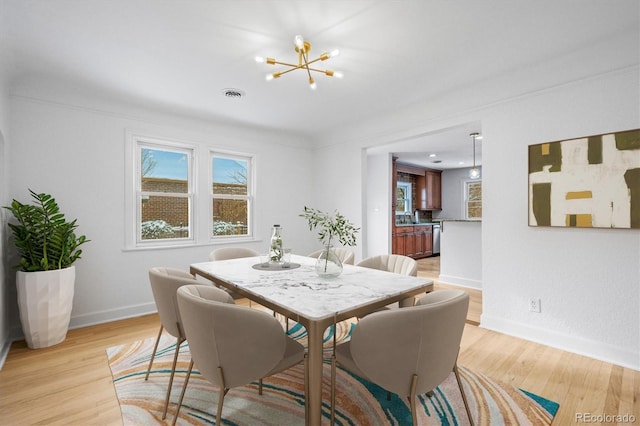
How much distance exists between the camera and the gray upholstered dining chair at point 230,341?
135 centimetres

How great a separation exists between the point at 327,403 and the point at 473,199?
7.52 meters

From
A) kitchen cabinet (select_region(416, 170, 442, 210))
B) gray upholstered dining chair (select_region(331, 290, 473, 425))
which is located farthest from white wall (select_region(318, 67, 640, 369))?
kitchen cabinet (select_region(416, 170, 442, 210))

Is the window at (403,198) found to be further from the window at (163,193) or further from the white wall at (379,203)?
the window at (163,193)

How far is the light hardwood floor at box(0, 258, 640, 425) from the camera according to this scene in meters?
1.84

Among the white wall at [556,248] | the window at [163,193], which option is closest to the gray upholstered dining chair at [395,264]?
the white wall at [556,248]

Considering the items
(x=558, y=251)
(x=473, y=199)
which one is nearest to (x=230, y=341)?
(x=558, y=251)

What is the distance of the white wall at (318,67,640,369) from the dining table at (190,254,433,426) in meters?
1.55

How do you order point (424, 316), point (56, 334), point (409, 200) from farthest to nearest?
point (409, 200), point (56, 334), point (424, 316)

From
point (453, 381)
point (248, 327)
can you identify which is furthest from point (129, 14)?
point (453, 381)

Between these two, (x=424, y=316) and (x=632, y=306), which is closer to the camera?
(x=424, y=316)

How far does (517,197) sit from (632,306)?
1153 mm

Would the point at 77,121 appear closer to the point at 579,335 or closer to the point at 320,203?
the point at 320,203

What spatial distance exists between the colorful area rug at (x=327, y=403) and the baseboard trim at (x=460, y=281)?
9.17 feet

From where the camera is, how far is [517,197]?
9.52ft
